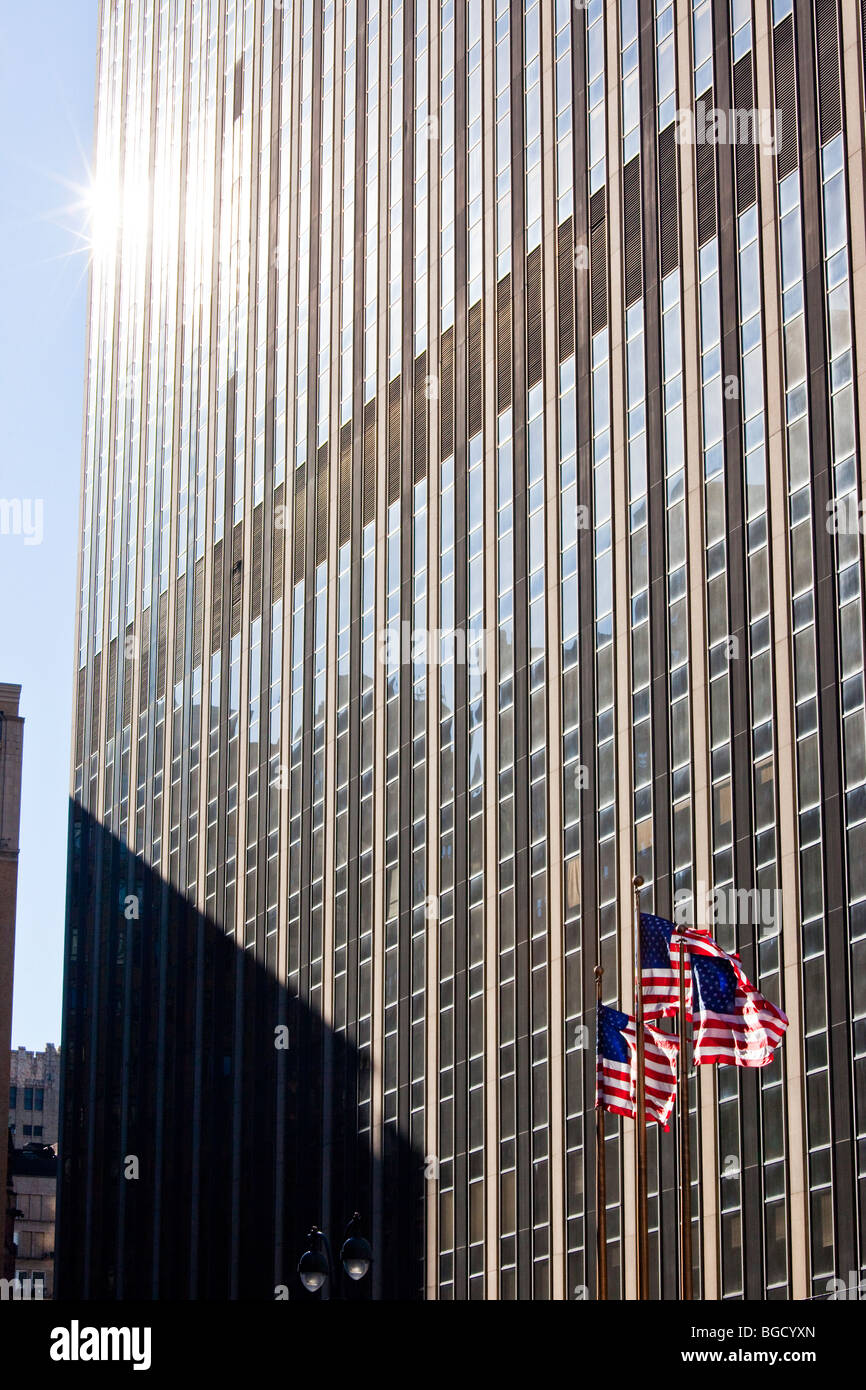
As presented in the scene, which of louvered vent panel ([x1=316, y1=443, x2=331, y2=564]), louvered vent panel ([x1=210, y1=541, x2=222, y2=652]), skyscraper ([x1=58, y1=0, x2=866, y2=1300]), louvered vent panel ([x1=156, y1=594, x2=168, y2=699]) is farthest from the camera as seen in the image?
louvered vent panel ([x1=156, y1=594, x2=168, y2=699])

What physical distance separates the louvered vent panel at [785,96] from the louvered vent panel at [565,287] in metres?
12.0

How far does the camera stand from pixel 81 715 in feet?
396

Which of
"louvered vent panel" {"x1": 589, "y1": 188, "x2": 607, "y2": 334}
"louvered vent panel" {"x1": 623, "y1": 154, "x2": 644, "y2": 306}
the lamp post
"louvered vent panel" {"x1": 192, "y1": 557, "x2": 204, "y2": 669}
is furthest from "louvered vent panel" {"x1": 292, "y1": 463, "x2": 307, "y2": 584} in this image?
the lamp post

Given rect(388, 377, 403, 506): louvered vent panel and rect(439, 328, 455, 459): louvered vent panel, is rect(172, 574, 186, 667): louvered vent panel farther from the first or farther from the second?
rect(439, 328, 455, 459): louvered vent panel

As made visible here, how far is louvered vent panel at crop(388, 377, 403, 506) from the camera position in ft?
278

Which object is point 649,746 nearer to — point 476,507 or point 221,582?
point 476,507

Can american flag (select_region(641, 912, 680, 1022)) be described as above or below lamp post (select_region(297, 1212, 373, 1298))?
above

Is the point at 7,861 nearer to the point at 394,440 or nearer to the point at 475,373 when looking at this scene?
the point at 394,440

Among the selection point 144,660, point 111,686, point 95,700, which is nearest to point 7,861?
point 95,700

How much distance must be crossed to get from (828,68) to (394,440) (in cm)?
3062

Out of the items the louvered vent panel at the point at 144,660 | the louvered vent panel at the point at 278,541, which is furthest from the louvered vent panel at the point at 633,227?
the louvered vent panel at the point at 144,660

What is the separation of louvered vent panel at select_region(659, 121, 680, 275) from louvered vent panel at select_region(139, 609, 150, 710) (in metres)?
51.1

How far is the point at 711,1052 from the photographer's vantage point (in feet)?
128

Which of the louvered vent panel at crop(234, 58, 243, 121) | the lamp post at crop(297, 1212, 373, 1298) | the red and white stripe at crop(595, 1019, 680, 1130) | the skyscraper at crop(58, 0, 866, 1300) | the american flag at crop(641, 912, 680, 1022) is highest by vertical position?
the louvered vent panel at crop(234, 58, 243, 121)
